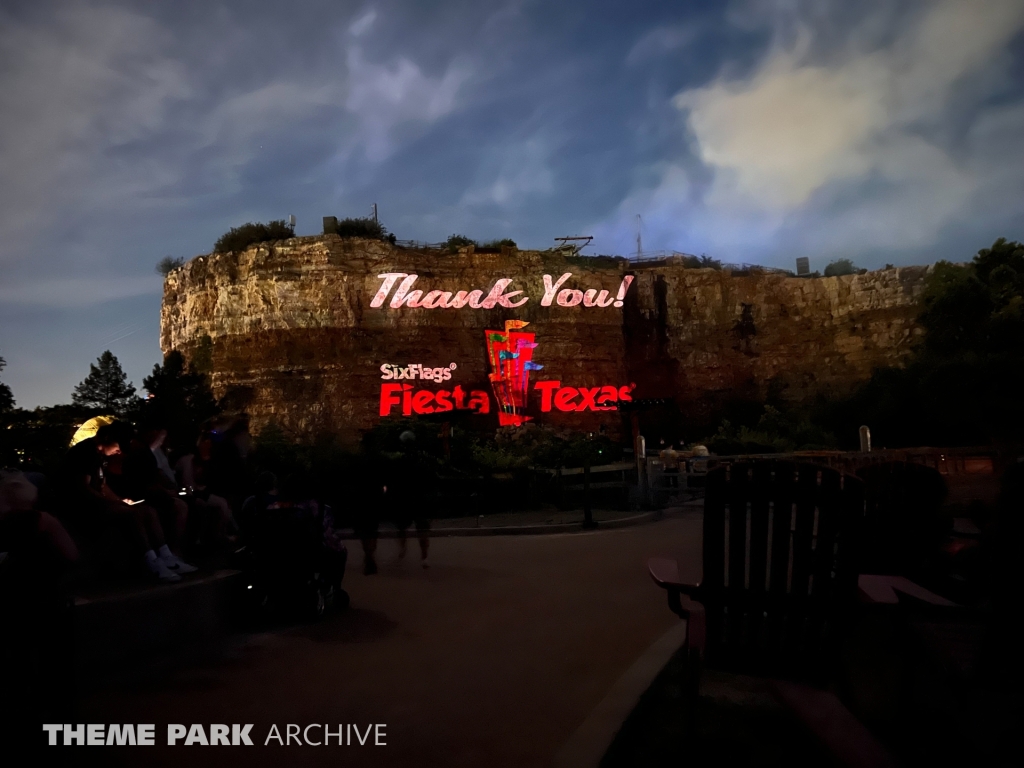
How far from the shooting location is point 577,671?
4512 millimetres

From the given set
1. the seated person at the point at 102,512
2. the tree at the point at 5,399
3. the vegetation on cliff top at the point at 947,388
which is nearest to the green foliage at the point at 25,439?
the tree at the point at 5,399

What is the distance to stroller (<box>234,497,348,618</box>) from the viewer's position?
5.93m

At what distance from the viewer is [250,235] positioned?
37.7 m

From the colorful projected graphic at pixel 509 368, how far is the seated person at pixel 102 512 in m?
29.0

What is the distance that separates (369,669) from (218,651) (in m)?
1.41

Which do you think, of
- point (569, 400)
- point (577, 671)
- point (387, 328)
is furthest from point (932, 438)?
point (577, 671)

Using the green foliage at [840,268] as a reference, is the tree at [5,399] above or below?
below

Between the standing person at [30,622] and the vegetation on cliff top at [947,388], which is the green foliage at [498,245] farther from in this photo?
the standing person at [30,622]

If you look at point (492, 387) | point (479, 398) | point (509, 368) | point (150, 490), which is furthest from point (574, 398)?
point (150, 490)

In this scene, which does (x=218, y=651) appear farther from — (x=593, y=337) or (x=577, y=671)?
(x=593, y=337)

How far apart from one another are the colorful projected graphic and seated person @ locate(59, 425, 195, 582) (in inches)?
1140

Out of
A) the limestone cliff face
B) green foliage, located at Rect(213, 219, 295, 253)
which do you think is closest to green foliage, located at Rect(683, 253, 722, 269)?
the limestone cliff face

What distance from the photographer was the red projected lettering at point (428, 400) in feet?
112

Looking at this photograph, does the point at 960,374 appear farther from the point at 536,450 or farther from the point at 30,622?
the point at 30,622
